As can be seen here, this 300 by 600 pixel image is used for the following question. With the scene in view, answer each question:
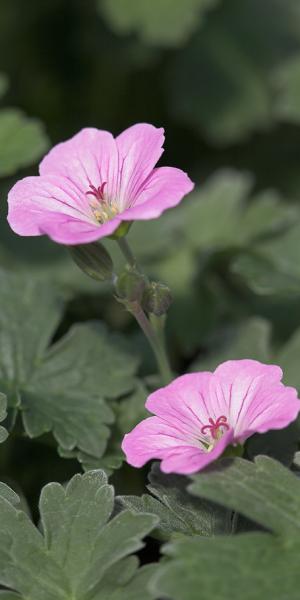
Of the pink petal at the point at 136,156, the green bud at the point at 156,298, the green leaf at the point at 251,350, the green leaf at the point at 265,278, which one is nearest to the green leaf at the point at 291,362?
the green leaf at the point at 251,350

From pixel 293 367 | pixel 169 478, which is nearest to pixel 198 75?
pixel 293 367

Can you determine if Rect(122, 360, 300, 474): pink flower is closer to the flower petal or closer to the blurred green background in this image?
the flower petal

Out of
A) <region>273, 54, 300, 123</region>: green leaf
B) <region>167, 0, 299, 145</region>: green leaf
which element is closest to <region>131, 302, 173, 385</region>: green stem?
<region>273, 54, 300, 123</region>: green leaf

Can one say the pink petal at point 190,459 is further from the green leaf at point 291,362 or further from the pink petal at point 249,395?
the green leaf at point 291,362

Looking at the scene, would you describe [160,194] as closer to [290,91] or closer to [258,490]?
[258,490]

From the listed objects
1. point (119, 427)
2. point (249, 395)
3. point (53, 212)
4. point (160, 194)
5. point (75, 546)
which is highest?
point (160, 194)

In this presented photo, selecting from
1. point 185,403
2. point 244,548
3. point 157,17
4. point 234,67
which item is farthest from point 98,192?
point 234,67

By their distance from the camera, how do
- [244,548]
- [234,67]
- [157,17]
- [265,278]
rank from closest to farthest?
1. [244,548]
2. [265,278]
3. [157,17]
4. [234,67]
